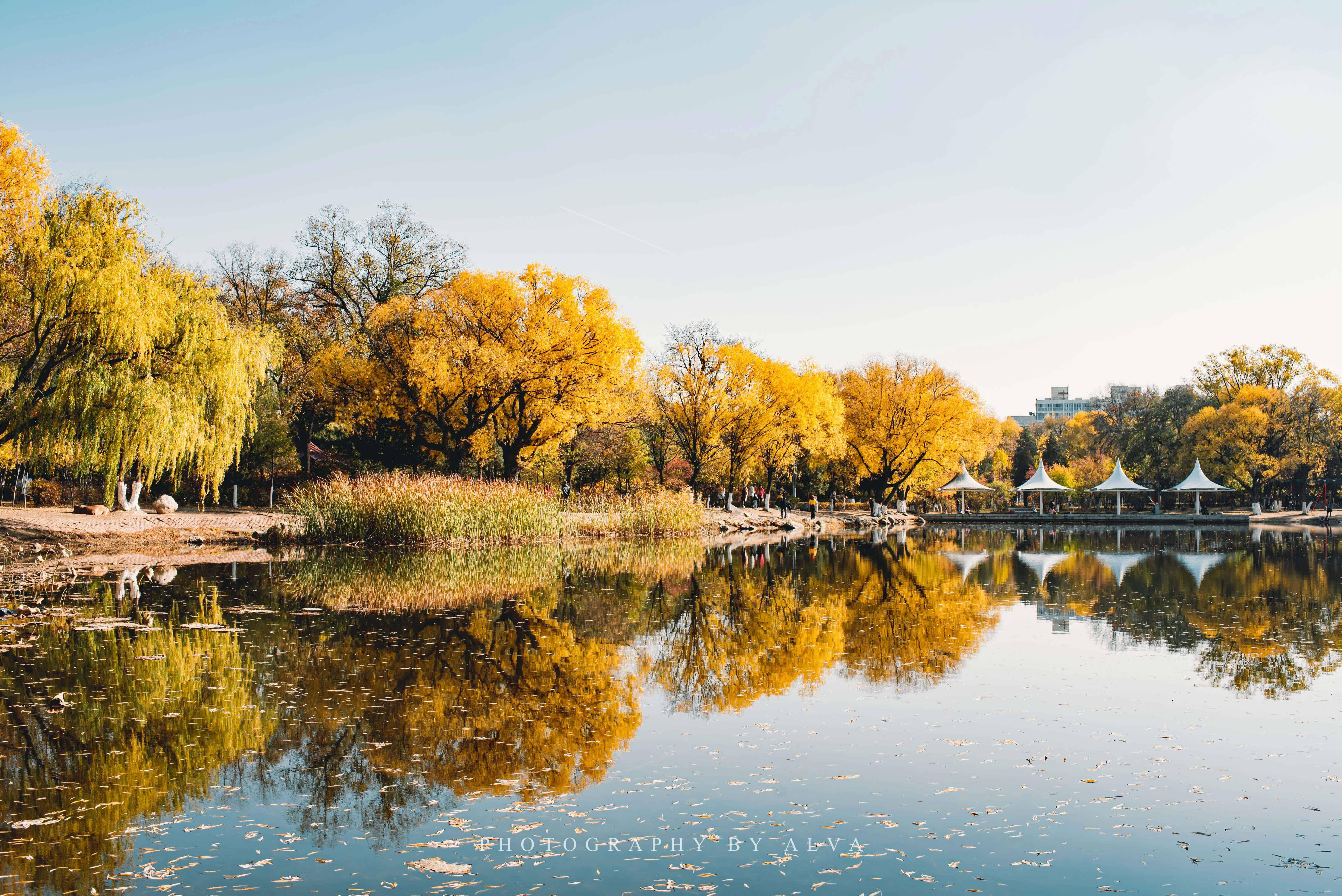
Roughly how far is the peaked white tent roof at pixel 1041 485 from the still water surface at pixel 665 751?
146ft

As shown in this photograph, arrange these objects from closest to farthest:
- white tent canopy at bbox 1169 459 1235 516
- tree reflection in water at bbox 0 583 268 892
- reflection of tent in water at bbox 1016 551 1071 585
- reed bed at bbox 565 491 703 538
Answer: tree reflection in water at bbox 0 583 268 892 → reflection of tent in water at bbox 1016 551 1071 585 → reed bed at bbox 565 491 703 538 → white tent canopy at bbox 1169 459 1235 516

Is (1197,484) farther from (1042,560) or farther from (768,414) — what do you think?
(1042,560)

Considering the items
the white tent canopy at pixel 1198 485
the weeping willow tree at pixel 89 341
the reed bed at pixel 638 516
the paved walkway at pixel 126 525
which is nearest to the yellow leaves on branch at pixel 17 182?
the weeping willow tree at pixel 89 341

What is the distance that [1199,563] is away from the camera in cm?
2634

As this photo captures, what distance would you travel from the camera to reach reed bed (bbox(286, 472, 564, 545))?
2742cm

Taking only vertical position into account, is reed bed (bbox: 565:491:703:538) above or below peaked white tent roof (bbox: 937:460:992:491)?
below

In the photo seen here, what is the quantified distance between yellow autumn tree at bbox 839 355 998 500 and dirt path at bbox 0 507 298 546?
35.9m

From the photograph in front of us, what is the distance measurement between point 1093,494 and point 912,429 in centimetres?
2172

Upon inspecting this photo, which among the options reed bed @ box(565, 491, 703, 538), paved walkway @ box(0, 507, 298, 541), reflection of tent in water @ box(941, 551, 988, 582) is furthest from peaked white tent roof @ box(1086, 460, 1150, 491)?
paved walkway @ box(0, 507, 298, 541)

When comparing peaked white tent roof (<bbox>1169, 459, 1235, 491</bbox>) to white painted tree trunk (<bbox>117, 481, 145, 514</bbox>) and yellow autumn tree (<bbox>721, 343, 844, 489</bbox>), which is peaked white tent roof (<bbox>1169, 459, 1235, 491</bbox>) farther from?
white painted tree trunk (<bbox>117, 481, 145, 514</bbox>)

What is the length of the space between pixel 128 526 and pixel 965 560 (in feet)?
82.0

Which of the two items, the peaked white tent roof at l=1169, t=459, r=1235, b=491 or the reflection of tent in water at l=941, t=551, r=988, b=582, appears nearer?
the reflection of tent in water at l=941, t=551, r=988, b=582

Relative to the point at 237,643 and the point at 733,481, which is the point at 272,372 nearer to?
the point at 733,481

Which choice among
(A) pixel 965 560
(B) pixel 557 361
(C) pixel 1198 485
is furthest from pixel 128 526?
(C) pixel 1198 485
